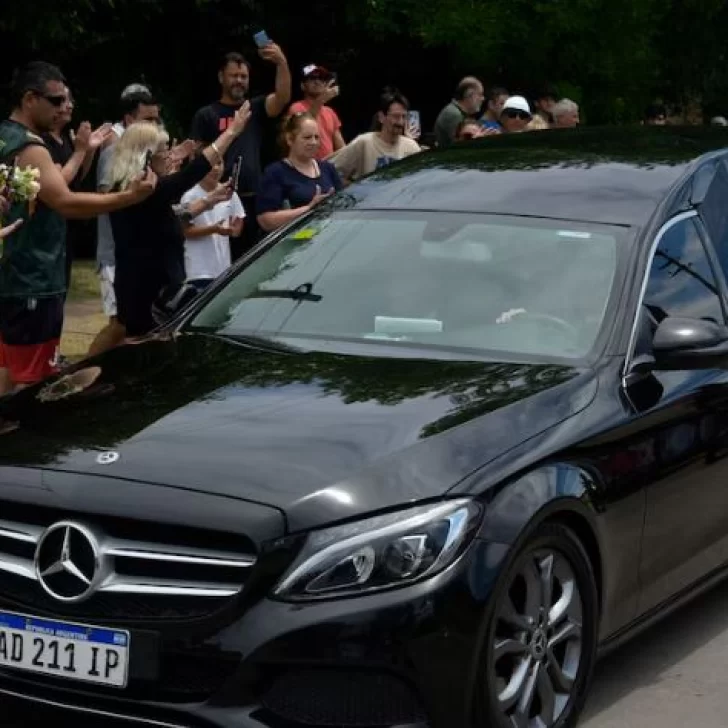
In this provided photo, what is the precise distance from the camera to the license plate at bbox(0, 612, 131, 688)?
429 centimetres

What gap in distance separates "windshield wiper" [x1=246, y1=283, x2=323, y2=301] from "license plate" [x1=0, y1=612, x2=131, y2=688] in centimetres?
180

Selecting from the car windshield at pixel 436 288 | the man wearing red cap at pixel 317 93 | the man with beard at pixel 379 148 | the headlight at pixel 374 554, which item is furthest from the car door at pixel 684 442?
the man wearing red cap at pixel 317 93

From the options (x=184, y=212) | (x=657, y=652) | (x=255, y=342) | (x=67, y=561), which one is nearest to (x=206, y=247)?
(x=184, y=212)

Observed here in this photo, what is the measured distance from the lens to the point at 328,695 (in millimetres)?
4215

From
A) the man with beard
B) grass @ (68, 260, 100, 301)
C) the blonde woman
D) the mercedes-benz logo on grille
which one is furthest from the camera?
grass @ (68, 260, 100, 301)

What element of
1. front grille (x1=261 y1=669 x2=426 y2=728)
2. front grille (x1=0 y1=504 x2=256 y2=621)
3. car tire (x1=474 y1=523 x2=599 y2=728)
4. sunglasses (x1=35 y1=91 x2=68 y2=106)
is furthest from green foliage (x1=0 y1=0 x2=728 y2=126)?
front grille (x1=261 y1=669 x2=426 y2=728)

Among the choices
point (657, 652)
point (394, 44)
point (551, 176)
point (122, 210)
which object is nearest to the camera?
point (657, 652)

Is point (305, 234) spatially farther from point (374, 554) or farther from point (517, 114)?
point (517, 114)

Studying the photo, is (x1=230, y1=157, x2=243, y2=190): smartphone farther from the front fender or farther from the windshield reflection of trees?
the front fender

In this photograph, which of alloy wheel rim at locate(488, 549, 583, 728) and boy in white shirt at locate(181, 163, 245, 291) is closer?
alloy wheel rim at locate(488, 549, 583, 728)

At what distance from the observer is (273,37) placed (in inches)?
811

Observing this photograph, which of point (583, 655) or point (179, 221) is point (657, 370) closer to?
point (583, 655)

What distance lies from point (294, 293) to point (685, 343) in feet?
4.43

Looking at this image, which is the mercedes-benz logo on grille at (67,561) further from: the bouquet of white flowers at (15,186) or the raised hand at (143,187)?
the raised hand at (143,187)
